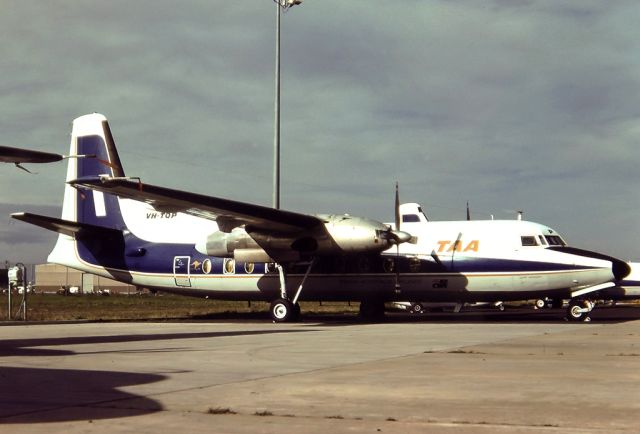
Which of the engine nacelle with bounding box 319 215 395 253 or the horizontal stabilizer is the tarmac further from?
the horizontal stabilizer

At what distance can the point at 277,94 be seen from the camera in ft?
114

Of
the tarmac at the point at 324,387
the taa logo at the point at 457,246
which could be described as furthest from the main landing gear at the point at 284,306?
the tarmac at the point at 324,387

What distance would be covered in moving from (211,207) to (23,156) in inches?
569

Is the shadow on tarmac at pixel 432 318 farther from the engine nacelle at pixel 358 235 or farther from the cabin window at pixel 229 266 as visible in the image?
the engine nacelle at pixel 358 235

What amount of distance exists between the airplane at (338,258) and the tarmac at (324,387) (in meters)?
9.67

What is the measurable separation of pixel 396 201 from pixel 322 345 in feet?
43.1

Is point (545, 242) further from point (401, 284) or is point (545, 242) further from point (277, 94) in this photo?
point (277, 94)

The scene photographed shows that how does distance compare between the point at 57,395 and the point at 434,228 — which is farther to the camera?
the point at 434,228

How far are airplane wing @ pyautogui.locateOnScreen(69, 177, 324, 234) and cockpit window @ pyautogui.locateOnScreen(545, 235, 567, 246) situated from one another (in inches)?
322

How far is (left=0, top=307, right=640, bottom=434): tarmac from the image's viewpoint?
23.2 ft

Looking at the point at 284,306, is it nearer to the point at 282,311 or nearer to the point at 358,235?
the point at 282,311

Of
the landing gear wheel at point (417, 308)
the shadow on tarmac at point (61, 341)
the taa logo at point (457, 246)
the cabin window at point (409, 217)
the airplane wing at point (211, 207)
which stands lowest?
the shadow on tarmac at point (61, 341)

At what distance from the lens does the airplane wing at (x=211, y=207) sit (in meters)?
24.0

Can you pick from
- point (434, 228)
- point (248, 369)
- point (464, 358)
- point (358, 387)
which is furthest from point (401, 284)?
point (358, 387)
